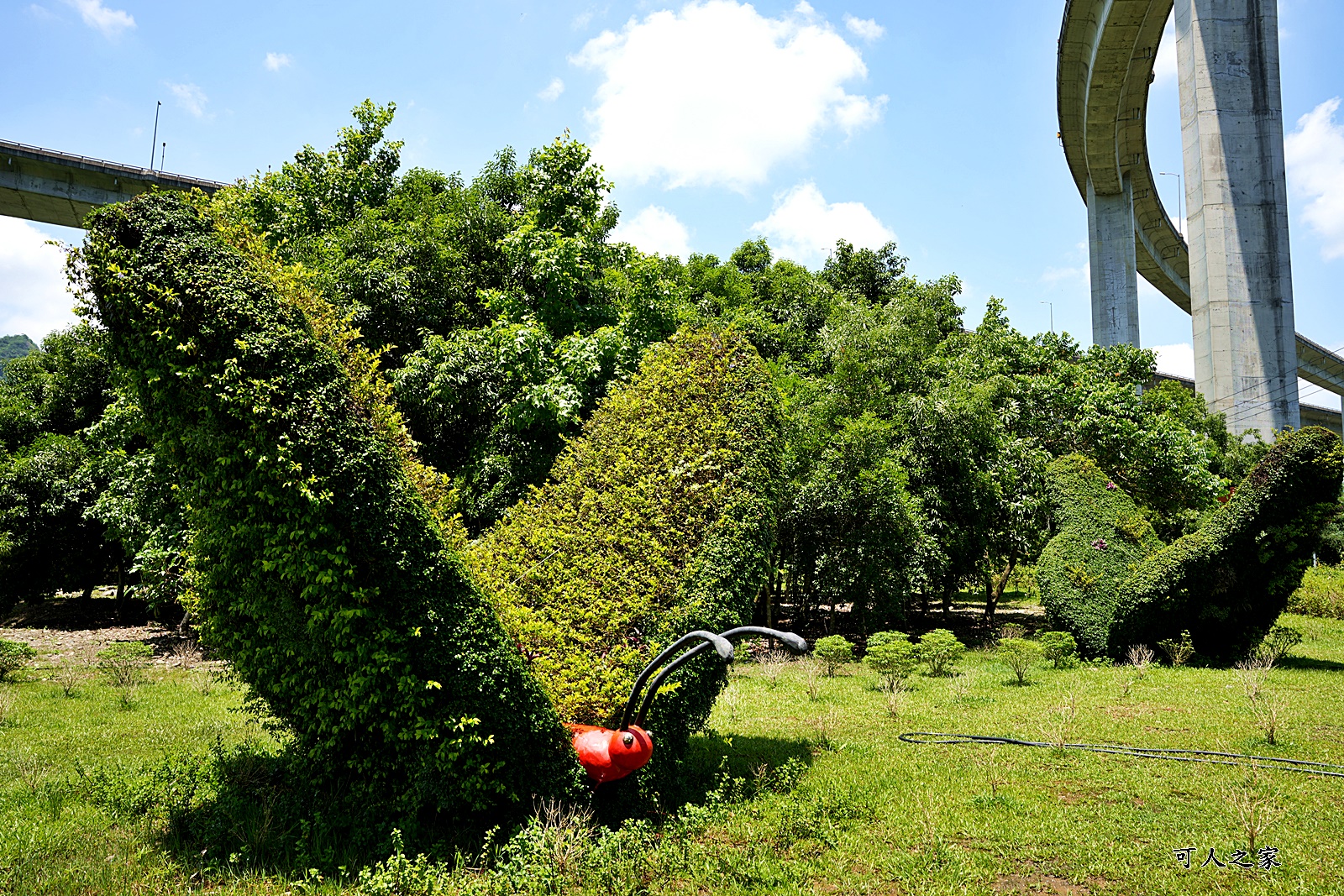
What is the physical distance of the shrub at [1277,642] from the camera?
47.7 feet

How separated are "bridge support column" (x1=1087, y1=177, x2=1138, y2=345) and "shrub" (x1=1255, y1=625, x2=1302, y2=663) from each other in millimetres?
28222

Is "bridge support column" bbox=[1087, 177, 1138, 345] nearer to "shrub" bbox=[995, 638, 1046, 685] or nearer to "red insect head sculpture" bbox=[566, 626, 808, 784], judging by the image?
"shrub" bbox=[995, 638, 1046, 685]

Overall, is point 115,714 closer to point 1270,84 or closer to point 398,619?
point 398,619

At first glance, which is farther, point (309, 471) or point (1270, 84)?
point (1270, 84)

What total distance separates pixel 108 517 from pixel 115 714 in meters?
7.72

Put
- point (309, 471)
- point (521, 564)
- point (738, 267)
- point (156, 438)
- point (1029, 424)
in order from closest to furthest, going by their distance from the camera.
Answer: point (309, 471) → point (156, 438) → point (521, 564) → point (1029, 424) → point (738, 267)

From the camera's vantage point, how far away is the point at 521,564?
786 cm

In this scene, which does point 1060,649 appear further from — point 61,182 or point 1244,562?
point 61,182

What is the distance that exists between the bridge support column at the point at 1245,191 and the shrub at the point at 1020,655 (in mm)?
17418

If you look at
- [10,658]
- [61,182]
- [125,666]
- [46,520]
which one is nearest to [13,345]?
[61,182]

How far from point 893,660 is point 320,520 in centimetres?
1108

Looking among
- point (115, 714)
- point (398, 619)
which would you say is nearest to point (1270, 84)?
point (398, 619)

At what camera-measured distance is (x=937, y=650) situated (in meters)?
15.1

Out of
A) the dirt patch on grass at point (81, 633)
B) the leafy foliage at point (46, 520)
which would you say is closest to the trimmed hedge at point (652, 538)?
the dirt patch on grass at point (81, 633)
